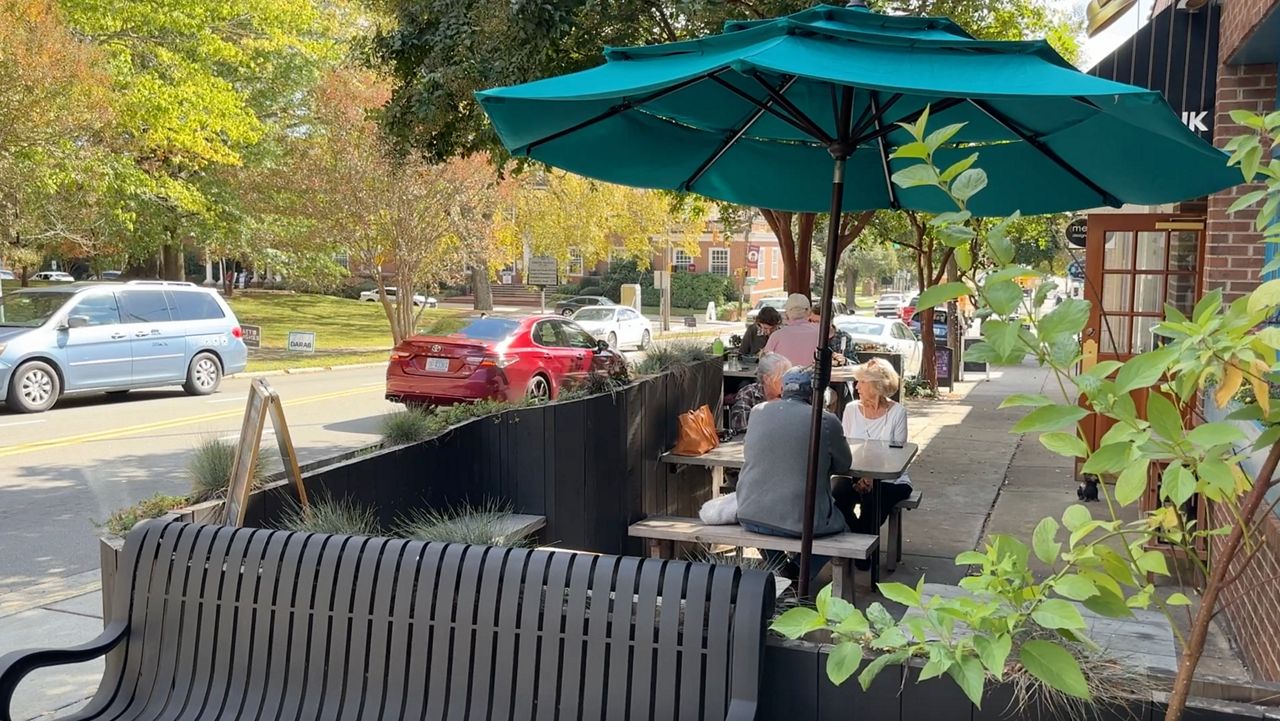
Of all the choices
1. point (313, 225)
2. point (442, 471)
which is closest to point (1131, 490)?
point (442, 471)

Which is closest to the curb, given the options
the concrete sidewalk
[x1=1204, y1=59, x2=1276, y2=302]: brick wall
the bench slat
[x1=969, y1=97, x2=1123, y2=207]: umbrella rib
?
the concrete sidewalk

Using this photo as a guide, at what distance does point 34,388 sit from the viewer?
575 inches

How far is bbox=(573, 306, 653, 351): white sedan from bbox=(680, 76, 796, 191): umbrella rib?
27.5m

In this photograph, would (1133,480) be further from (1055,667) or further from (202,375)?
(202,375)

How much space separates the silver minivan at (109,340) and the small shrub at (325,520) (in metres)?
12.0

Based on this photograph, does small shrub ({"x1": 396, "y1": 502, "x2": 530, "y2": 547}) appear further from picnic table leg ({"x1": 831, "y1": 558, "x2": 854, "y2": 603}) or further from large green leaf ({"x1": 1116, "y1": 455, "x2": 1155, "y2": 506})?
large green leaf ({"x1": 1116, "y1": 455, "x2": 1155, "y2": 506})

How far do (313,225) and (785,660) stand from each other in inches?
865

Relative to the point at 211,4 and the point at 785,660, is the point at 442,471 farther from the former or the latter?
the point at 211,4

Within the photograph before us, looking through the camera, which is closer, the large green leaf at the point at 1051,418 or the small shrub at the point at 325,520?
the large green leaf at the point at 1051,418

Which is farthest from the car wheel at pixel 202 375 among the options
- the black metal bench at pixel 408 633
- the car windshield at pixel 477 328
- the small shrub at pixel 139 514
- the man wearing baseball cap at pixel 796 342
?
the black metal bench at pixel 408 633

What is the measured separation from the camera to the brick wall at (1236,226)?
20.0 feet

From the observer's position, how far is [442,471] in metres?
5.90

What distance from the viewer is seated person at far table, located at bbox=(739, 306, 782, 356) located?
11.8m

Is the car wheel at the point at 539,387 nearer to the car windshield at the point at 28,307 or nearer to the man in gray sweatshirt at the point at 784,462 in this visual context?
the car windshield at the point at 28,307
